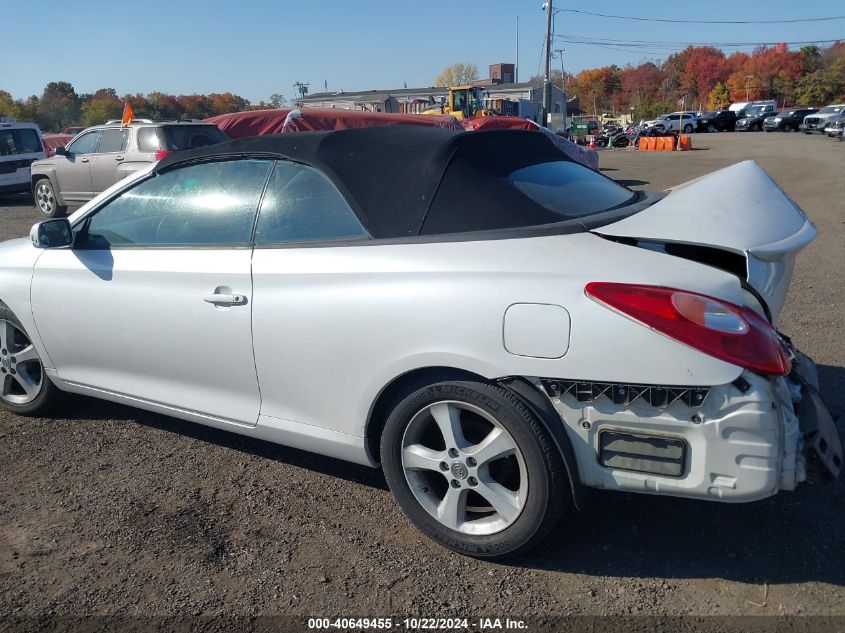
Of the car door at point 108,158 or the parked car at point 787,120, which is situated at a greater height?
the car door at point 108,158

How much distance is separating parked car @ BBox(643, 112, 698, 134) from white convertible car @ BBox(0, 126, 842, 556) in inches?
2054

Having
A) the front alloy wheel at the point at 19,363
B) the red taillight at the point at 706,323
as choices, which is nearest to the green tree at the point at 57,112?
the front alloy wheel at the point at 19,363

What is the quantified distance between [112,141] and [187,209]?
35.6 feet

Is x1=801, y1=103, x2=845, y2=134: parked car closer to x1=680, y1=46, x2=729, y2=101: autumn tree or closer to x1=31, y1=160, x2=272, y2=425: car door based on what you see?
x1=31, y1=160, x2=272, y2=425: car door

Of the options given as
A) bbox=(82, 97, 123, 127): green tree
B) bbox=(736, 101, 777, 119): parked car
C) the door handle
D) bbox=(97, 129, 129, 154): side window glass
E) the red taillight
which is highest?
the red taillight

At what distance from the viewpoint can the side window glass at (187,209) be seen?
328cm

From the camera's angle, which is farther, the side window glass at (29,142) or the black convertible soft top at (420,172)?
the side window glass at (29,142)

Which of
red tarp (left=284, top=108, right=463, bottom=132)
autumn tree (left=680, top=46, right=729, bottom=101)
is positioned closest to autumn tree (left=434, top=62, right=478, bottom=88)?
autumn tree (left=680, top=46, right=729, bottom=101)

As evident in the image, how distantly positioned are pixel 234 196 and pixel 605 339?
6.36 ft

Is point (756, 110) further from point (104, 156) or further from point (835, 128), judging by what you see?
point (104, 156)

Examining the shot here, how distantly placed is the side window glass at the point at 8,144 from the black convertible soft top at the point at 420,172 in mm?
15884

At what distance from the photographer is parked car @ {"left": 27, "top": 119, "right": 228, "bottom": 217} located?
12305mm

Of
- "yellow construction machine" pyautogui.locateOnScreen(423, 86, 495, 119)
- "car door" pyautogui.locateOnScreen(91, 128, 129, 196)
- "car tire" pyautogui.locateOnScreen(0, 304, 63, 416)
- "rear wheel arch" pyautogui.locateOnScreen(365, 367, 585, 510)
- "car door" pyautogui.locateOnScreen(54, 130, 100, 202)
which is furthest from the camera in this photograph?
"yellow construction machine" pyautogui.locateOnScreen(423, 86, 495, 119)

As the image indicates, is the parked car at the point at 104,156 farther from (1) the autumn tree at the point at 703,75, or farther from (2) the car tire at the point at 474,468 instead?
(1) the autumn tree at the point at 703,75
